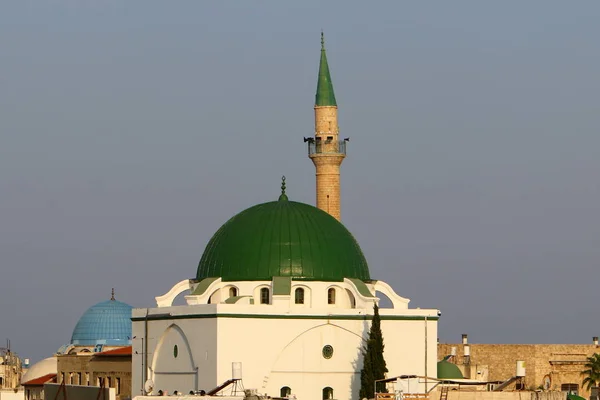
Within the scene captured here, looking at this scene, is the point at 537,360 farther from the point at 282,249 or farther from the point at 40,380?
the point at 40,380

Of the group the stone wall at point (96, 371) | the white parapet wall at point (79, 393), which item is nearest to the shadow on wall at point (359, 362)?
the stone wall at point (96, 371)

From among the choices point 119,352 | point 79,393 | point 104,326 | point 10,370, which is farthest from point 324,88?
point 79,393

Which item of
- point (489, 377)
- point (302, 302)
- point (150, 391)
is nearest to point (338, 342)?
point (302, 302)

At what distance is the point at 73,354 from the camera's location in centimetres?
7500

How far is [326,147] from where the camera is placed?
227 ft

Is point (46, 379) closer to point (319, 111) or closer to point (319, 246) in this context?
point (319, 111)

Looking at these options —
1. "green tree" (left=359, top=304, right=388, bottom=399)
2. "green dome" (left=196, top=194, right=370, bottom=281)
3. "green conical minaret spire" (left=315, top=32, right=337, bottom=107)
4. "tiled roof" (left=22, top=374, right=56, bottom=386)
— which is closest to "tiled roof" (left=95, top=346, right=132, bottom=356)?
"tiled roof" (left=22, top=374, right=56, bottom=386)

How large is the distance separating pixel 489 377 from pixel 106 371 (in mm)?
15903

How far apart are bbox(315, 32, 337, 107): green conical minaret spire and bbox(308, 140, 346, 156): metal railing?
192 cm

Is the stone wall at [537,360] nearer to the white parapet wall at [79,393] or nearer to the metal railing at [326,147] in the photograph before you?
the metal railing at [326,147]

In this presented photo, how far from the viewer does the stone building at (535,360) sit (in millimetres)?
70312

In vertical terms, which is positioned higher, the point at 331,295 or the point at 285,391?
the point at 331,295

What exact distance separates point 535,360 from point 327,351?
16.3 metres

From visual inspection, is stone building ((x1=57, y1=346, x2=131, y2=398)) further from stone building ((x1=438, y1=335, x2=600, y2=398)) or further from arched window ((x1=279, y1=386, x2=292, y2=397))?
stone building ((x1=438, y1=335, x2=600, y2=398))
